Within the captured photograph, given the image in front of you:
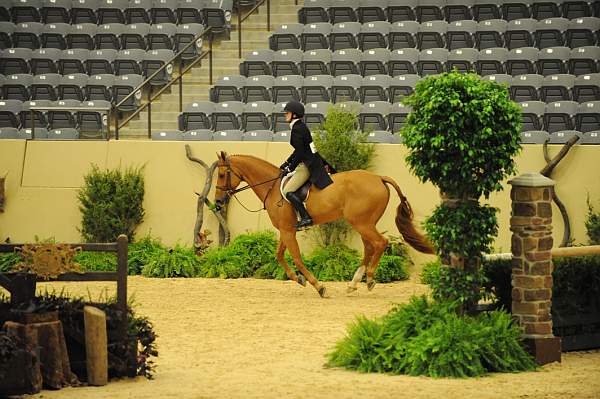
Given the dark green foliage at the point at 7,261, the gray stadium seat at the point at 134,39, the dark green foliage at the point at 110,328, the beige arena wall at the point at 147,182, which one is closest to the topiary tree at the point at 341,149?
the beige arena wall at the point at 147,182

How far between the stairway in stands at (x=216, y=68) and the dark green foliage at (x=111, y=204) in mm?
2411

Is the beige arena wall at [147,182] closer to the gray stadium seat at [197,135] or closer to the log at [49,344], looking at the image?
the gray stadium seat at [197,135]

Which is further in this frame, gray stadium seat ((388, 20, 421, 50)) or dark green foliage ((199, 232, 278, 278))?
gray stadium seat ((388, 20, 421, 50))

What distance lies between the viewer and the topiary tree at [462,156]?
11.7 meters

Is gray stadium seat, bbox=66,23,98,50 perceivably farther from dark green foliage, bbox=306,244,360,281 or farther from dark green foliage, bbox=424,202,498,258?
→ dark green foliage, bbox=424,202,498,258

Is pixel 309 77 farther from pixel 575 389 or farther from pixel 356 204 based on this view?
pixel 575 389

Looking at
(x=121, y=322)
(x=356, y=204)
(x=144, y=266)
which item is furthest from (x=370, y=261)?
(x=121, y=322)

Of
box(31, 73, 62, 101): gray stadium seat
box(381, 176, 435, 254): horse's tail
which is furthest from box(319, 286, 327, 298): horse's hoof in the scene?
box(31, 73, 62, 101): gray stadium seat

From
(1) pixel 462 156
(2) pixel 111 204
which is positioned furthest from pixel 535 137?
(1) pixel 462 156

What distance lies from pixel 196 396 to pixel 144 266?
9.94 metres

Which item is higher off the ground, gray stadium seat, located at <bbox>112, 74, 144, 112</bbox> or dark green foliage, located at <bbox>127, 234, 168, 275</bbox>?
gray stadium seat, located at <bbox>112, 74, 144, 112</bbox>

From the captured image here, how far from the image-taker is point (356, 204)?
17406mm

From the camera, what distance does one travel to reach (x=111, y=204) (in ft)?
68.2

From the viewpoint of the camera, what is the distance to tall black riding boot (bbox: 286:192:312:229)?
681 inches
